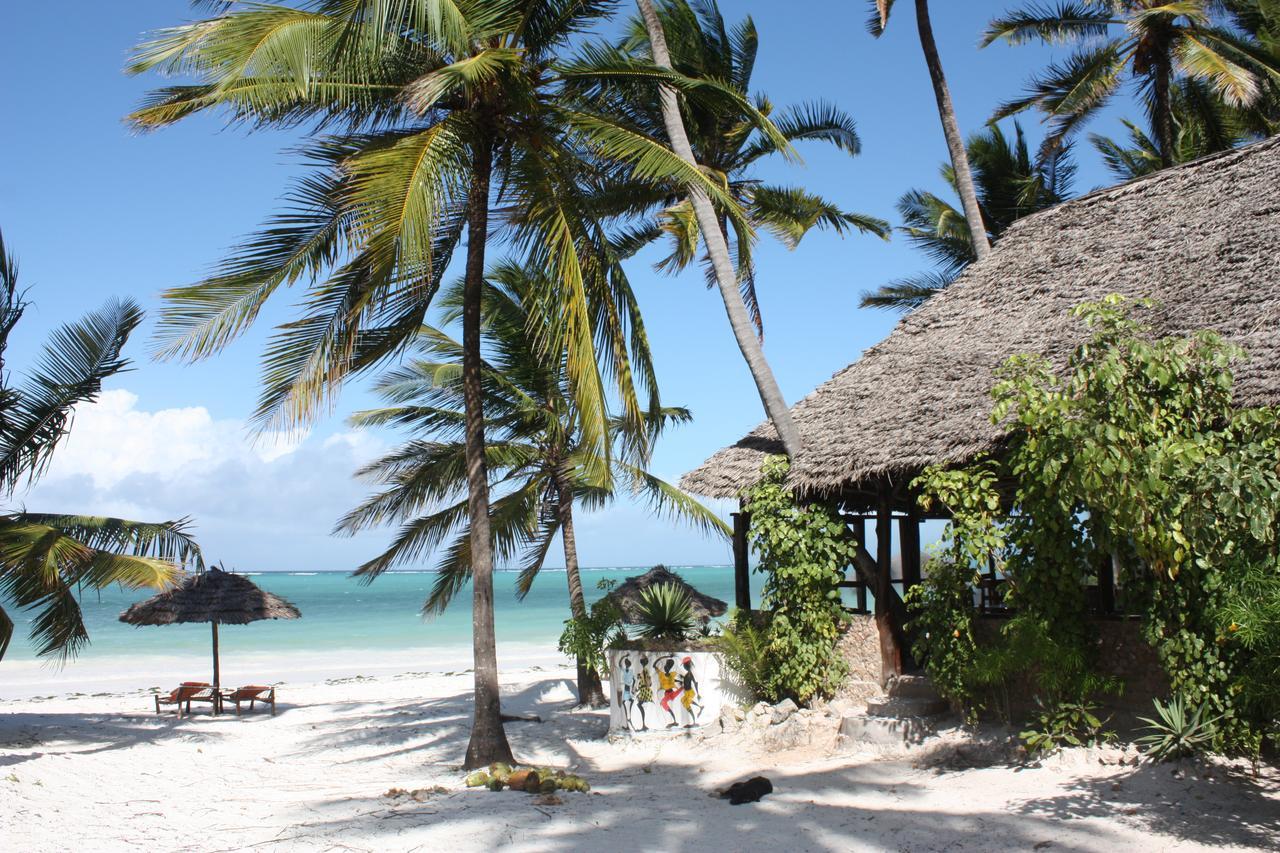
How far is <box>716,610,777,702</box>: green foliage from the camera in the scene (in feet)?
32.8

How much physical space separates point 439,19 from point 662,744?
22.8ft

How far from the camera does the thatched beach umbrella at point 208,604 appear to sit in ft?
47.3

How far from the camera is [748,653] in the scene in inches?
396

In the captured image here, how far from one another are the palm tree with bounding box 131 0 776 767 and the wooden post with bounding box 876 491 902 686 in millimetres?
2488

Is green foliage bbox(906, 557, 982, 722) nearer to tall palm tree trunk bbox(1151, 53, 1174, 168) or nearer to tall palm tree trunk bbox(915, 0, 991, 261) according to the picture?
tall palm tree trunk bbox(915, 0, 991, 261)

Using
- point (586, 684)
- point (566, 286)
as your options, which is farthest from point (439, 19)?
point (586, 684)

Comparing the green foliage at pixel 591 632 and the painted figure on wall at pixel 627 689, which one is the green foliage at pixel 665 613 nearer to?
the painted figure on wall at pixel 627 689

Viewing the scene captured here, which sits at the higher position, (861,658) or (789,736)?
(861,658)

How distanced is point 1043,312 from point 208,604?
11705mm

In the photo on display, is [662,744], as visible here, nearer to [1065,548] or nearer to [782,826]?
[782,826]

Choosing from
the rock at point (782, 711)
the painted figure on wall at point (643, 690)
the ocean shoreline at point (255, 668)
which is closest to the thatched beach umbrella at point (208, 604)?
the ocean shoreline at point (255, 668)

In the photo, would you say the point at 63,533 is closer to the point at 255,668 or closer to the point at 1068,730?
the point at 1068,730

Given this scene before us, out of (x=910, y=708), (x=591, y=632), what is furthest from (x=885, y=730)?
(x=591, y=632)

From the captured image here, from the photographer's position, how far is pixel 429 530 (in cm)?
1385
